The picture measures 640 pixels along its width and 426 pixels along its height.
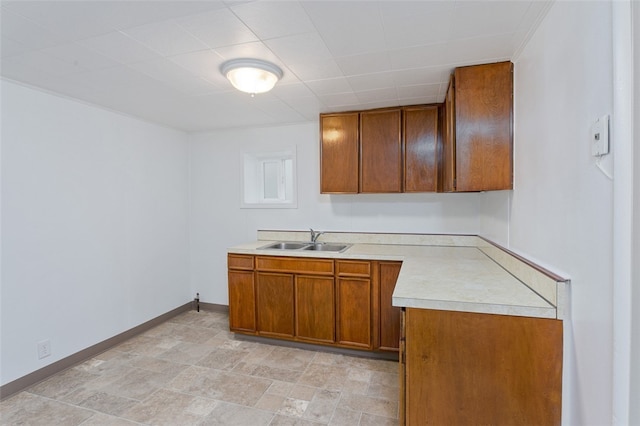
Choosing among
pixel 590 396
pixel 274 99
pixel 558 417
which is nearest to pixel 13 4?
pixel 274 99

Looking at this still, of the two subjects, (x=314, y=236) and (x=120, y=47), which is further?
(x=314, y=236)

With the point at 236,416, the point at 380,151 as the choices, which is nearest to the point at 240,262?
the point at 236,416

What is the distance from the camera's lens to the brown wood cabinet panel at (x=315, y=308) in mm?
2777

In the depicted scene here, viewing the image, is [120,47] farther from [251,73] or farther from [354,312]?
[354,312]

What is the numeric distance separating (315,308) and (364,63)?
2.05m

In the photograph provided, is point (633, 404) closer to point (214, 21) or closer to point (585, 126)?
point (585, 126)

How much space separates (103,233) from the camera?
2.89m

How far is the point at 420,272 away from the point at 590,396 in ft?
3.24

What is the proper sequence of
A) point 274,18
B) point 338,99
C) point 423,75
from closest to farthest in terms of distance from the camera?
1. point 274,18
2. point 423,75
3. point 338,99

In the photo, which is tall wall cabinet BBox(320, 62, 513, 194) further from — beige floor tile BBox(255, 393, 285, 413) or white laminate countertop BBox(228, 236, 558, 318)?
beige floor tile BBox(255, 393, 285, 413)

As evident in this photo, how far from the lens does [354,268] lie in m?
2.71

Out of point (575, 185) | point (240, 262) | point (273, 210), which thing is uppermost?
point (575, 185)

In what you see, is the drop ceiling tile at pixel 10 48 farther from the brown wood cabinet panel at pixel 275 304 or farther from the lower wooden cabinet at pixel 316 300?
the brown wood cabinet panel at pixel 275 304

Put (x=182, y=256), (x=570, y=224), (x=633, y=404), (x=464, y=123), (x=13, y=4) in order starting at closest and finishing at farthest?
(x=633, y=404)
(x=570, y=224)
(x=13, y=4)
(x=464, y=123)
(x=182, y=256)
